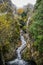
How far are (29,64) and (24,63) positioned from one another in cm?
134

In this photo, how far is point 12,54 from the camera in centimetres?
4394

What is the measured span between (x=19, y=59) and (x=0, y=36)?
1158 centimetres

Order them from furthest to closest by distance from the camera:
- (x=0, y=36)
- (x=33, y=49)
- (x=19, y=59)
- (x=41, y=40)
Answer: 1. (x=19, y=59)
2. (x=33, y=49)
3. (x=0, y=36)
4. (x=41, y=40)

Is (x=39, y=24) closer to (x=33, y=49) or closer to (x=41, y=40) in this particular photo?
(x=41, y=40)

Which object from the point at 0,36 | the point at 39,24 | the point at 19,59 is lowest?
the point at 19,59

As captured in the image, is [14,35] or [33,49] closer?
[33,49]

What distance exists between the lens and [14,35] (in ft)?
160

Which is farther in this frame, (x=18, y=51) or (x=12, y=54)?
(x=18, y=51)

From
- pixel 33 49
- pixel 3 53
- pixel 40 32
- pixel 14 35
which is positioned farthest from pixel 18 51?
pixel 40 32

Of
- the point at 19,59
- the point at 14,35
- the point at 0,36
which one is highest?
the point at 0,36

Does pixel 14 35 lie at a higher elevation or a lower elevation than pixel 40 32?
lower

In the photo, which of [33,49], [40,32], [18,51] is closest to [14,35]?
[18,51]

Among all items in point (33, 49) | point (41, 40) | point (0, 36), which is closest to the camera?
point (41, 40)

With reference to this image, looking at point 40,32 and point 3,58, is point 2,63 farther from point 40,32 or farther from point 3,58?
point 40,32
